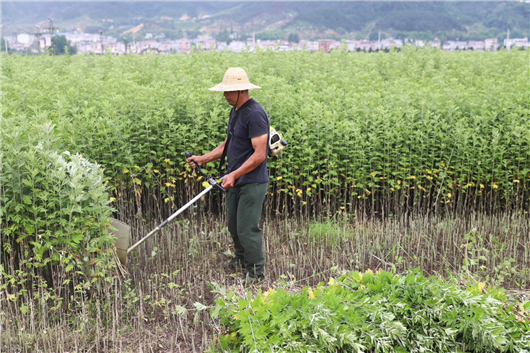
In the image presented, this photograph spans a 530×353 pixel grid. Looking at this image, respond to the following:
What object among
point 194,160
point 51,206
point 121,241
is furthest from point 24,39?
point 51,206

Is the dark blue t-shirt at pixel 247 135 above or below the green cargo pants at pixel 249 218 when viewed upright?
above

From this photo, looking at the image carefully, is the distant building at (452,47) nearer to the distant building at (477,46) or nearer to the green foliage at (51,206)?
the distant building at (477,46)

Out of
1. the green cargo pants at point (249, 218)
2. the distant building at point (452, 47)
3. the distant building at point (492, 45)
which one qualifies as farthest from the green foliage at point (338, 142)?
the distant building at point (492, 45)

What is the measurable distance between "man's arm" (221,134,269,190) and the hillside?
128 ft

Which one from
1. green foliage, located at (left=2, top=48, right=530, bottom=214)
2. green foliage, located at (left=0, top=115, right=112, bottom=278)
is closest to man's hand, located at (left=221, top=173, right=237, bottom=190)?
green foliage, located at (left=0, top=115, right=112, bottom=278)

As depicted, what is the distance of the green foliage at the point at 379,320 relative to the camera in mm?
3375

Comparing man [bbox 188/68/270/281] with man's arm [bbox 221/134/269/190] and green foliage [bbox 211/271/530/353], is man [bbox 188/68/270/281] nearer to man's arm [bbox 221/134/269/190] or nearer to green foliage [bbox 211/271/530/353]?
man's arm [bbox 221/134/269/190]

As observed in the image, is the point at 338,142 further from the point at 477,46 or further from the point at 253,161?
the point at 477,46

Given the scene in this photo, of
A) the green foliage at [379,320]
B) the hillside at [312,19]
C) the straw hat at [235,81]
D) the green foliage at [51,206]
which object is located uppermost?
the hillside at [312,19]

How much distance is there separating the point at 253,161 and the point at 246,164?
7cm

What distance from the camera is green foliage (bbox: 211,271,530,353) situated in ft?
11.1

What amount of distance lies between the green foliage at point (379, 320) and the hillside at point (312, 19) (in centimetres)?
4021

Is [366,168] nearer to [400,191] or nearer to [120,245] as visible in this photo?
[400,191]

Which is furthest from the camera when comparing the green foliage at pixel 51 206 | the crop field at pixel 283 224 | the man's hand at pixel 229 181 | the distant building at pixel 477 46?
the distant building at pixel 477 46
